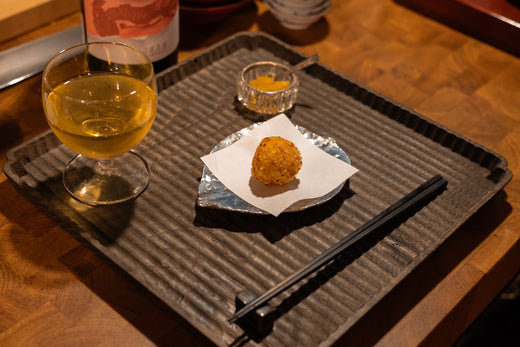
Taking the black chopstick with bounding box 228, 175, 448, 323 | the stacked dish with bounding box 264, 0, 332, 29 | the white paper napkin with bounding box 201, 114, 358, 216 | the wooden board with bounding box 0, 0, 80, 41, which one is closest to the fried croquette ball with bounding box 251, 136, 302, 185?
the white paper napkin with bounding box 201, 114, 358, 216

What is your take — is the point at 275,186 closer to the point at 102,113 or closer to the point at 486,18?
the point at 102,113

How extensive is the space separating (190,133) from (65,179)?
0.21 m

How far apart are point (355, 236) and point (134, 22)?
50cm

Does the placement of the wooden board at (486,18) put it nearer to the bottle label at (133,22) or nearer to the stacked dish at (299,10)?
the stacked dish at (299,10)

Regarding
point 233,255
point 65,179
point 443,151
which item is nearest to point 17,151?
point 65,179

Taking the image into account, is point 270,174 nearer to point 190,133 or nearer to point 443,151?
point 190,133

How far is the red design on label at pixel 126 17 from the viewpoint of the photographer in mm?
858

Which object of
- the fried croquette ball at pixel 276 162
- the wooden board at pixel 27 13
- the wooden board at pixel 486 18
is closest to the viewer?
the fried croquette ball at pixel 276 162

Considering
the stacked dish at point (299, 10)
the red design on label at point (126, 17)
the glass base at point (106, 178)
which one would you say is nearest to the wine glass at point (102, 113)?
the glass base at point (106, 178)

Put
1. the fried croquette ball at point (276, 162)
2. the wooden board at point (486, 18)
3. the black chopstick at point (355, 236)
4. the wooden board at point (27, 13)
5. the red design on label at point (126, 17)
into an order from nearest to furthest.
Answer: the black chopstick at point (355, 236) < the fried croquette ball at point (276, 162) < the red design on label at point (126, 17) < the wooden board at point (27, 13) < the wooden board at point (486, 18)

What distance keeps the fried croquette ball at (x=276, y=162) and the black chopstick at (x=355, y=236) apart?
12 cm

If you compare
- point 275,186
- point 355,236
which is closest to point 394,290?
point 355,236

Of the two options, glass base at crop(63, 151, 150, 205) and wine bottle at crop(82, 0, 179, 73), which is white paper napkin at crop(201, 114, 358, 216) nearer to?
glass base at crop(63, 151, 150, 205)

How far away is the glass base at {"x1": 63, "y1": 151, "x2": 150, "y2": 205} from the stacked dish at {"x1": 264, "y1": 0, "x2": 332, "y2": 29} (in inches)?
21.3
